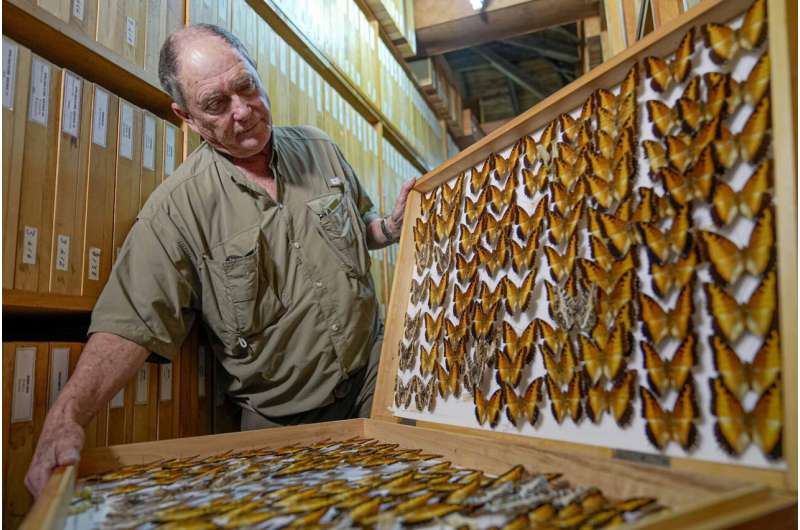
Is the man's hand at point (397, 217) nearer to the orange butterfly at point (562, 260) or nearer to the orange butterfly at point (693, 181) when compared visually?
the orange butterfly at point (562, 260)

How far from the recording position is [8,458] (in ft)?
3.21

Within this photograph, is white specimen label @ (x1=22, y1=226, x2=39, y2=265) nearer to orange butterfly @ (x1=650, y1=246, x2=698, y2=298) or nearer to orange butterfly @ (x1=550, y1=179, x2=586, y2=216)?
orange butterfly @ (x1=550, y1=179, x2=586, y2=216)

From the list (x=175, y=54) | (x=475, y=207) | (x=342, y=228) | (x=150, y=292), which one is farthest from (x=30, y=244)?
(x=475, y=207)

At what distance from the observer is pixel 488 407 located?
0.87 metres

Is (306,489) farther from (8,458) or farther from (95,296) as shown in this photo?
(95,296)

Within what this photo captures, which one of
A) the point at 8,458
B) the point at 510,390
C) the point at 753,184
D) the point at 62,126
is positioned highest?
the point at 62,126

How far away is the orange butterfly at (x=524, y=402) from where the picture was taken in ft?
2.58

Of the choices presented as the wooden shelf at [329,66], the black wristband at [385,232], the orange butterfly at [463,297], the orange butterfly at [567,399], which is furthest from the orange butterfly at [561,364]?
the wooden shelf at [329,66]

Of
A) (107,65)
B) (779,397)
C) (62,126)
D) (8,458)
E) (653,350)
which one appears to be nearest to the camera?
(779,397)

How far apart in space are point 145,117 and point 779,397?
1404 millimetres

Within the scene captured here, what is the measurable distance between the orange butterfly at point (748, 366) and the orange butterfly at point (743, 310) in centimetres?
1

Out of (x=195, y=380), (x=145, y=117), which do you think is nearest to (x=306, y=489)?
(x=195, y=380)

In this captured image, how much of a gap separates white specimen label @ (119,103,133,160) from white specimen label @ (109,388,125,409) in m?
0.55

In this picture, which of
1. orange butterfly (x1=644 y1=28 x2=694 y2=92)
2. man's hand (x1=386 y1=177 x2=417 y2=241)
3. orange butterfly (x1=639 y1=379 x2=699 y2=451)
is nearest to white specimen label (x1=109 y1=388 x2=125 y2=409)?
man's hand (x1=386 y1=177 x2=417 y2=241)
